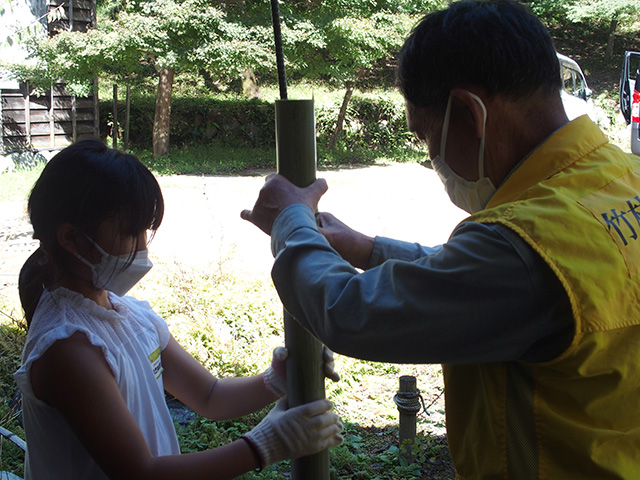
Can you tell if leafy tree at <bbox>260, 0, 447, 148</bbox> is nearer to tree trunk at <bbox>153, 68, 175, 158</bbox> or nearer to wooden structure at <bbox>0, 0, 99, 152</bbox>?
tree trunk at <bbox>153, 68, 175, 158</bbox>

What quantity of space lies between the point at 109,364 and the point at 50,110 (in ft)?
44.8

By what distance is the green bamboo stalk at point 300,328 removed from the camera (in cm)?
140

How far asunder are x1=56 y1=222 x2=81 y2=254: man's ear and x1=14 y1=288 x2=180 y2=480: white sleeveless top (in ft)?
0.35

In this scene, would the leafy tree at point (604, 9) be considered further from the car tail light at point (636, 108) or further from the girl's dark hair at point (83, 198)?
the girl's dark hair at point (83, 198)

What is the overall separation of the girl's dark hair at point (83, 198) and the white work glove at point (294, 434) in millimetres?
596

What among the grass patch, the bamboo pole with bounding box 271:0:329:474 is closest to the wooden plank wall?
the grass patch

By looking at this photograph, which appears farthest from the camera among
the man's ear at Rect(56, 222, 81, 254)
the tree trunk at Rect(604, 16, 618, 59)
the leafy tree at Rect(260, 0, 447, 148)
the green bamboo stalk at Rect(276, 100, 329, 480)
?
the tree trunk at Rect(604, 16, 618, 59)

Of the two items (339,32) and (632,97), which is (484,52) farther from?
(339,32)

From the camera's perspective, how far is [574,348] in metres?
1.07

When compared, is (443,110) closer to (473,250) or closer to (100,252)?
(473,250)

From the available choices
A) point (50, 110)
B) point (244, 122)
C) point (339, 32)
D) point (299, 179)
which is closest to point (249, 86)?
point (244, 122)

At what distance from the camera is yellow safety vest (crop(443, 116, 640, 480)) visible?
1061 millimetres

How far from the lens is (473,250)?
1112 mm

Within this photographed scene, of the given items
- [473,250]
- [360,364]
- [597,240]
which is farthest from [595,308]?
[360,364]
